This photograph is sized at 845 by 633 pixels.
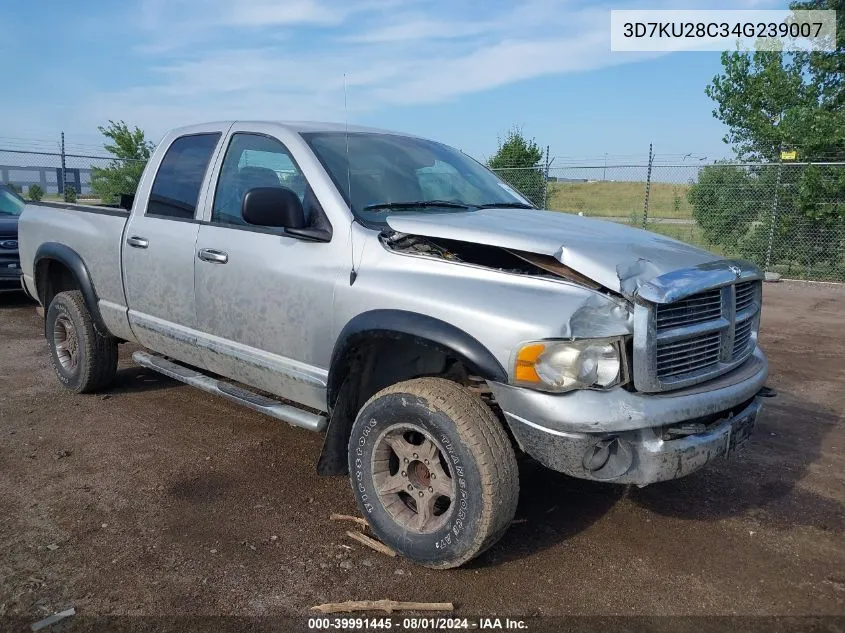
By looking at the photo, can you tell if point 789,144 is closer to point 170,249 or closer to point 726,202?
point 726,202

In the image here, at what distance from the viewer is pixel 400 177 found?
386cm

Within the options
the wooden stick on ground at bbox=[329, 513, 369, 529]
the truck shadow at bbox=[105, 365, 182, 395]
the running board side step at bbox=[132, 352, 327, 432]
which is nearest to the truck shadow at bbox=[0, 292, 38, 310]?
the truck shadow at bbox=[105, 365, 182, 395]

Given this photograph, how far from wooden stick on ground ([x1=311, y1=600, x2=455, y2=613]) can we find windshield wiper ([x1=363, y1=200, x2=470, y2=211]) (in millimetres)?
1835

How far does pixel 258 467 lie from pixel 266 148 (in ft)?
6.14

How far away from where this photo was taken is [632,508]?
3.66m

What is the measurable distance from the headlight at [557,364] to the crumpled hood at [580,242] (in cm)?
30

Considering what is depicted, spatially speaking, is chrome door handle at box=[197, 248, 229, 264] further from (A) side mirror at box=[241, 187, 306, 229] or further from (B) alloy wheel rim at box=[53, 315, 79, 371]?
(B) alloy wheel rim at box=[53, 315, 79, 371]

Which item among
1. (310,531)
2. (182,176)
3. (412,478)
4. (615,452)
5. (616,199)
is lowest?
(310,531)

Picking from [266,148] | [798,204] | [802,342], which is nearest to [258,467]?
[266,148]

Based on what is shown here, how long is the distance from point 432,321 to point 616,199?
2241cm

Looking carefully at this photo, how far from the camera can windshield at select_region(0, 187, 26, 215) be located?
1007cm

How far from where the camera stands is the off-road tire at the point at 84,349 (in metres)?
5.12

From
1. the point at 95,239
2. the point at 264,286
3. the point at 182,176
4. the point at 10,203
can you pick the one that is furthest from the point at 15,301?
the point at 264,286

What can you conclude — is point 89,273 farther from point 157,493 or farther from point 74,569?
point 74,569
